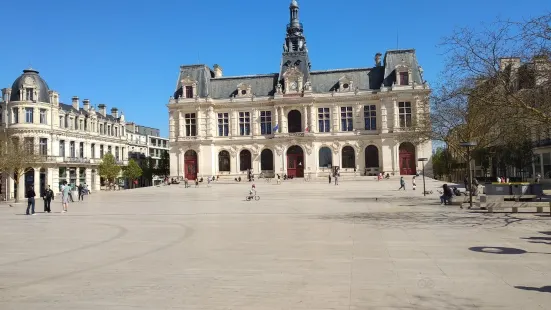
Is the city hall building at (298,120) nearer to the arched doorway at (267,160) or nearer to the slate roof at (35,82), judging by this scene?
the arched doorway at (267,160)

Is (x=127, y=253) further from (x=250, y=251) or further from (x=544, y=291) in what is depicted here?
(x=544, y=291)

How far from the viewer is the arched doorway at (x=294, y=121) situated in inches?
2586

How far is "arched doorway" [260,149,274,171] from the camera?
6619 cm

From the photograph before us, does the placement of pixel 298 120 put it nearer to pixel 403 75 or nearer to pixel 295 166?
pixel 295 166

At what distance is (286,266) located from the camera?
8.89 m

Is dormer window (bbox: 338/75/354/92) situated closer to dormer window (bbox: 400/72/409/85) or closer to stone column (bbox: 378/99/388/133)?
stone column (bbox: 378/99/388/133)

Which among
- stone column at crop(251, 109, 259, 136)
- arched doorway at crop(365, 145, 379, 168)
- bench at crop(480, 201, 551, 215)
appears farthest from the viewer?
stone column at crop(251, 109, 259, 136)

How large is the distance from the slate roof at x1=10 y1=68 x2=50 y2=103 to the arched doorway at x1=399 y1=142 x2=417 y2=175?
2025 inches

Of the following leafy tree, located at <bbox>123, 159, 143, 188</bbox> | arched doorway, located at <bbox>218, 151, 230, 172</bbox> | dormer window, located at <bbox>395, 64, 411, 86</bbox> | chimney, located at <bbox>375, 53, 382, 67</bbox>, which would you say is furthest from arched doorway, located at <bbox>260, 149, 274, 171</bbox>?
chimney, located at <bbox>375, 53, 382, 67</bbox>

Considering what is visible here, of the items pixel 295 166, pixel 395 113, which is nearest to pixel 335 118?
pixel 395 113

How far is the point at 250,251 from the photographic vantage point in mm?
10656

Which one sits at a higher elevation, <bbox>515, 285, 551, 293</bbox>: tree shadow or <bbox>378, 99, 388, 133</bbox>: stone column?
<bbox>378, 99, 388, 133</bbox>: stone column

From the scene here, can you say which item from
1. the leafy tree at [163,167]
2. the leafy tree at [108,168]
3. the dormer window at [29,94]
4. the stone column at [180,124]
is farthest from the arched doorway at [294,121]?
the leafy tree at [163,167]

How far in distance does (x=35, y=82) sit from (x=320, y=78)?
41.6 meters
